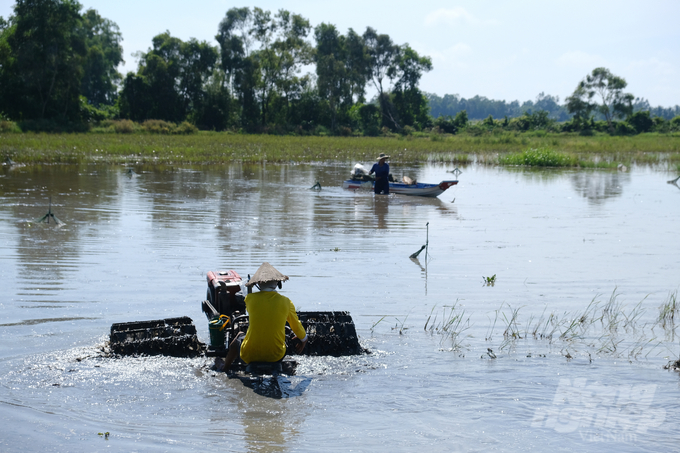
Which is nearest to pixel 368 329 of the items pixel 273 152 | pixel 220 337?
pixel 220 337

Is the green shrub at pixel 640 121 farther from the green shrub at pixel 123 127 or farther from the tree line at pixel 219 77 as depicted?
the green shrub at pixel 123 127

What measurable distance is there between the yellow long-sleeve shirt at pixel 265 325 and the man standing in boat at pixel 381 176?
12524mm

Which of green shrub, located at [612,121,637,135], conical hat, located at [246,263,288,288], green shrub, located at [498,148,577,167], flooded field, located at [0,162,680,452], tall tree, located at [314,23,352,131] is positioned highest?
tall tree, located at [314,23,352,131]

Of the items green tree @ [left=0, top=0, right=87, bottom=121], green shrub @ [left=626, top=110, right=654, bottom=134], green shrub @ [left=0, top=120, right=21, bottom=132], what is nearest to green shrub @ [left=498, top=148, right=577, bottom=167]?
green shrub @ [left=0, top=120, right=21, bottom=132]

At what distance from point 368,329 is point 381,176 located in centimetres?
1163

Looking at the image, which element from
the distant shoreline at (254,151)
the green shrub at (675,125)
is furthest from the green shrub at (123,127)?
the green shrub at (675,125)

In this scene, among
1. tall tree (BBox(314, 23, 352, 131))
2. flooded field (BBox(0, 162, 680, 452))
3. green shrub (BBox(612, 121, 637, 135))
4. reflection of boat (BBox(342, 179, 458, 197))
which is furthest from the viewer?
green shrub (BBox(612, 121, 637, 135))

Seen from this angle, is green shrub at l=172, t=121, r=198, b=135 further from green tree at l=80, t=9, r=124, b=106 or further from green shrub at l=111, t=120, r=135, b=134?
green tree at l=80, t=9, r=124, b=106

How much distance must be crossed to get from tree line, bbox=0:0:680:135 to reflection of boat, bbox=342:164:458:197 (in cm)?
3318

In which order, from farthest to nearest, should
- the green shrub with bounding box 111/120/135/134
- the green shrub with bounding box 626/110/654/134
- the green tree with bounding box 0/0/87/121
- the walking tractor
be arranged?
1. the green shrub with bounding box 626/110/654/134
2. the green shrub with bounding box 111/120/135/134
3. the green tree with bounding box 0/0/87/121
4. the walking tractor

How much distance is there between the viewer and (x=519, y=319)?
685 centimetres

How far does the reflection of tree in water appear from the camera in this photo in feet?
63.7

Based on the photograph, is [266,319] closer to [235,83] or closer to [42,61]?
[42,61]

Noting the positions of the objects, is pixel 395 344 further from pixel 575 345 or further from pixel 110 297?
pixel 110 297
